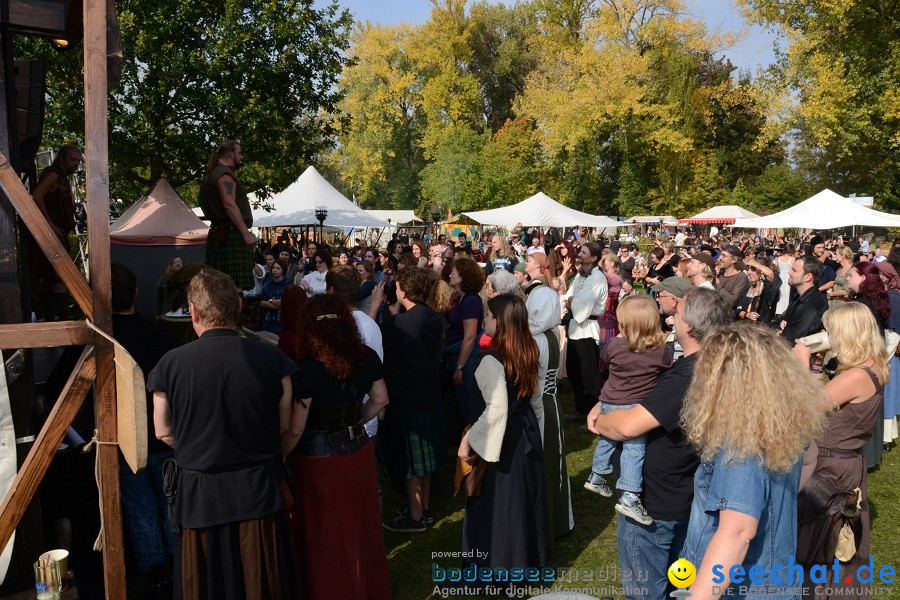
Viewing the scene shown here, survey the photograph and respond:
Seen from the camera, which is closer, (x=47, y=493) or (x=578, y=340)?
(x=47, y=493)

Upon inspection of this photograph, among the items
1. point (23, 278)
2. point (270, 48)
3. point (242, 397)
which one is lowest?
point (242, 397)

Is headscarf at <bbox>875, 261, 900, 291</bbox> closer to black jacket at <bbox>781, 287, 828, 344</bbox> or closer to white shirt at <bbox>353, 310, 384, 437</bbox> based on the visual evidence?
black jacket at <bbox>781, 287, 828, 344</bbox>

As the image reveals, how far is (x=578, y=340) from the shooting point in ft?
26.1

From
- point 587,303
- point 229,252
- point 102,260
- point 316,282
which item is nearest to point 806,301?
point 587,303

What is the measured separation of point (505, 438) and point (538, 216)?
17.1m

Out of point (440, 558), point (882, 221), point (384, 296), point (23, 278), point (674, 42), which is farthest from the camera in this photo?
point (674, 42)

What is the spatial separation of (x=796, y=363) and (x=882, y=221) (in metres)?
17.8

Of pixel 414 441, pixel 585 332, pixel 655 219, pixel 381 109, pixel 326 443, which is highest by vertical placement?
pixel 381 109

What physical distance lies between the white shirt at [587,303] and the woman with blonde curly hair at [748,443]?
5.13m

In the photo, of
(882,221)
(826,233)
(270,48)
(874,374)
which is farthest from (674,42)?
(874,374)

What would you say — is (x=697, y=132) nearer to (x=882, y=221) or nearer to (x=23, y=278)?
(x=882, y=221)

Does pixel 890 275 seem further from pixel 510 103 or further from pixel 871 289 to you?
pixel 510 103

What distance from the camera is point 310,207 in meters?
17.5

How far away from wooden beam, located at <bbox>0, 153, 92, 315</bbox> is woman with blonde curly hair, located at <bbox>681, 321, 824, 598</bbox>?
7.95ft
